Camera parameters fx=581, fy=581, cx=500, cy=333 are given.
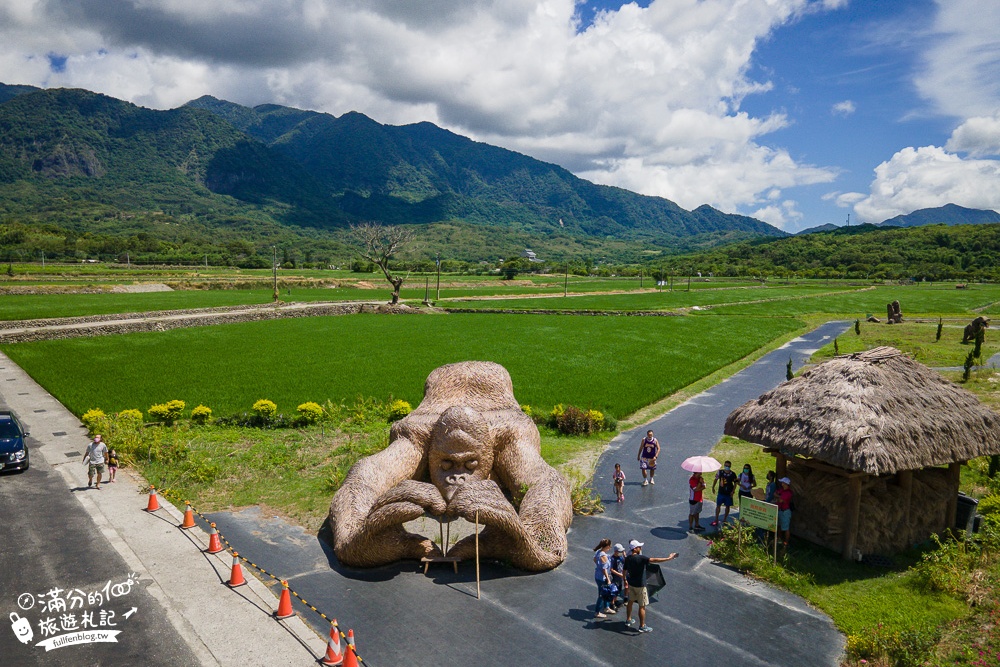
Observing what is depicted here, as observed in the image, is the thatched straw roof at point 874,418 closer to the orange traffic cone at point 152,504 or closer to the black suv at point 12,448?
the orange traffic cone at point 152,504

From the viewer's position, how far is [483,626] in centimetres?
891

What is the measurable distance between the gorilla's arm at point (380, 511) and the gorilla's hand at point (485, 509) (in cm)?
34

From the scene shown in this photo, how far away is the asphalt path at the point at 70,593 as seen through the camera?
8.02m

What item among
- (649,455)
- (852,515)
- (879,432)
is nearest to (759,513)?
(852,515)

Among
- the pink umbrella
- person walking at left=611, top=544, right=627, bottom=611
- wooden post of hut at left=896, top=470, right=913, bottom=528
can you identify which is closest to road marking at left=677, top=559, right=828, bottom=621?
person walking at left=611, top=544, right=627, bottom=611

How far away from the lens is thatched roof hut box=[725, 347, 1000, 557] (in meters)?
11.0

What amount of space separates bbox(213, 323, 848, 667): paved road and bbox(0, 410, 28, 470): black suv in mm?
6717

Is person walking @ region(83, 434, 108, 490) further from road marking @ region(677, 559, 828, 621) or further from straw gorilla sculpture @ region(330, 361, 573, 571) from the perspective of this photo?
road marking @ region(677, 559, 828, 621)

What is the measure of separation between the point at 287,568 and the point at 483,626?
4059mm

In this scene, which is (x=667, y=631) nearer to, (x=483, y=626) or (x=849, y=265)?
(x=483, y=626)

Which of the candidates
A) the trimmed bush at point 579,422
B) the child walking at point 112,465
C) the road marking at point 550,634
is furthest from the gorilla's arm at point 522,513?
the child walking at point 112,465

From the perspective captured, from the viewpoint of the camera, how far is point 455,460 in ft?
40.3

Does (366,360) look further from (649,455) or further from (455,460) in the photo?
(455,460)

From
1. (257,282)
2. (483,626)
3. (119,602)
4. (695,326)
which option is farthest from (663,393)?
(257,282)
